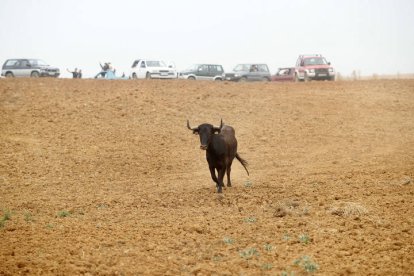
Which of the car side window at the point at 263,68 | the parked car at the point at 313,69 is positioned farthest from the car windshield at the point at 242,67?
the parked car at the point at 313,69

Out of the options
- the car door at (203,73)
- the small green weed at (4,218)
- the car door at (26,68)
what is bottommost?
the small green weed at (4,218)

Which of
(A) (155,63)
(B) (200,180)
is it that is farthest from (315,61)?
(B) (200,180)

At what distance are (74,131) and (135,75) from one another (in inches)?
606

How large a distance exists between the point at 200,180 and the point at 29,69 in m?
Result: 25.2

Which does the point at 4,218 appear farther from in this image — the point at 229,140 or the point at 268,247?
the point at 229,140

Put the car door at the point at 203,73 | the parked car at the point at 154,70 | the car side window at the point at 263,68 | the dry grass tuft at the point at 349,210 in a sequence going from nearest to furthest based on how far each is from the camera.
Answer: the dry grass tuft at the point at 349,210 → the parked car at the point at 154,70 → the car side window at the point at 263,68 → the car door at the point at 203,73

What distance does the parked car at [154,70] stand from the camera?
38.7m

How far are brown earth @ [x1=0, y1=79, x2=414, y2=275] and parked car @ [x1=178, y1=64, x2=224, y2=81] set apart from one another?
26.4 feet

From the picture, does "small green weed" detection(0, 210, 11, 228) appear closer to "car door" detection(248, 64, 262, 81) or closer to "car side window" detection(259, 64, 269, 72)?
Answer: "car door" detection(248, 64, 262, 81)

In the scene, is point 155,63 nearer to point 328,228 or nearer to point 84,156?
point 84,156

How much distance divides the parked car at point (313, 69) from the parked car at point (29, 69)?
54.0 ft

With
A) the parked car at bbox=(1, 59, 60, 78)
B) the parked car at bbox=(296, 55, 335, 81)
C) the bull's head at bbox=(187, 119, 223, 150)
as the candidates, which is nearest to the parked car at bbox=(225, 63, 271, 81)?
the parked car at bbox=(296, 55, 335, 81)

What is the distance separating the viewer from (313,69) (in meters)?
37.3

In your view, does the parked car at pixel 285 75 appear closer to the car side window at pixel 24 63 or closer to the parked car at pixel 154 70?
the parked car at pixel 154 70
